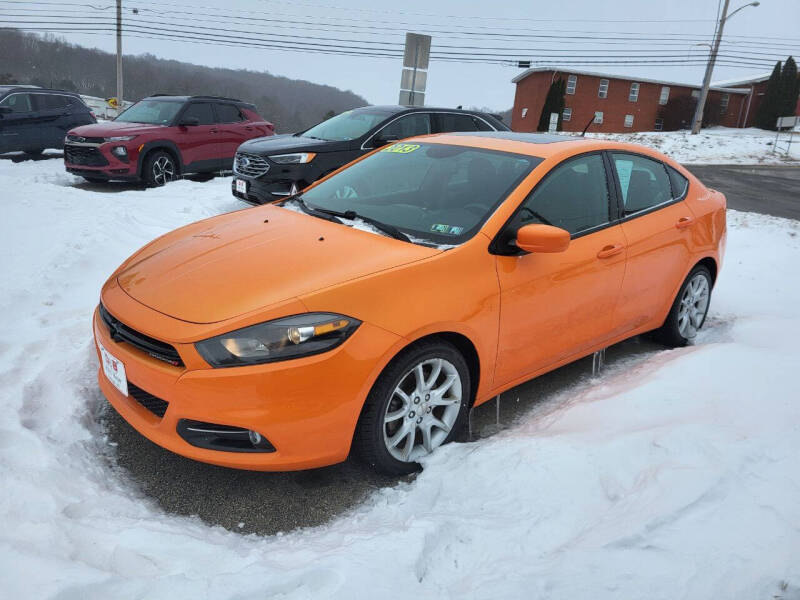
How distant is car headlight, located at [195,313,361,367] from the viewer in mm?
2473

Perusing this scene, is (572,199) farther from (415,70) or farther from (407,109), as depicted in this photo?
(415,70)

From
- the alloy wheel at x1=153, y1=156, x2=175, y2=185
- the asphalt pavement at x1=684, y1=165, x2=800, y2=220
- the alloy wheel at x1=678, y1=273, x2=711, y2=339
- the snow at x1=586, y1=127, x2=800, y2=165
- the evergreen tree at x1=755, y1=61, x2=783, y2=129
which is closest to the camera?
the alloy wheel at x1=678, y1=273, x2=711, y2=339

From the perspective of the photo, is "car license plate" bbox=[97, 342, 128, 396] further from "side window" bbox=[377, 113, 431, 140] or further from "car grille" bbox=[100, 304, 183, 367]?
"side window" bbox=[377, 113, 431, 140]

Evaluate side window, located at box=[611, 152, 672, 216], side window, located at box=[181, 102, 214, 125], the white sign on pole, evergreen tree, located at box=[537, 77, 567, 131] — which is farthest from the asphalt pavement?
evergreen tree, located at box=[537, 77, 567, 131]

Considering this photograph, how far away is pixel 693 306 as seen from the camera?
4848 millimetres

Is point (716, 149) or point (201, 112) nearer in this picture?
Answer: point (201, 112)

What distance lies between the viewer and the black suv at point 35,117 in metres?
12.3

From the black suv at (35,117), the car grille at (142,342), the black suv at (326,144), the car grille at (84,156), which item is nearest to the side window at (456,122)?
the black suv at (326,144)

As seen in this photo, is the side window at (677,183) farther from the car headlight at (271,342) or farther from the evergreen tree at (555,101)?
the evergreen tree at (555,101)

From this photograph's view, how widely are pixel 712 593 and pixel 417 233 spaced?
2.07m

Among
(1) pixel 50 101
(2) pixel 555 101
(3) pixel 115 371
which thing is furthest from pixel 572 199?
(2) pixel 555 101

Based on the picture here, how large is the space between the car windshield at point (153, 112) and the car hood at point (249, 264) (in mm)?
8563

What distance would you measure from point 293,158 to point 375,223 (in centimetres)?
497

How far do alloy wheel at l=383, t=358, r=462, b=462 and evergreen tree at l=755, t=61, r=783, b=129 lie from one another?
54666 millimetres
